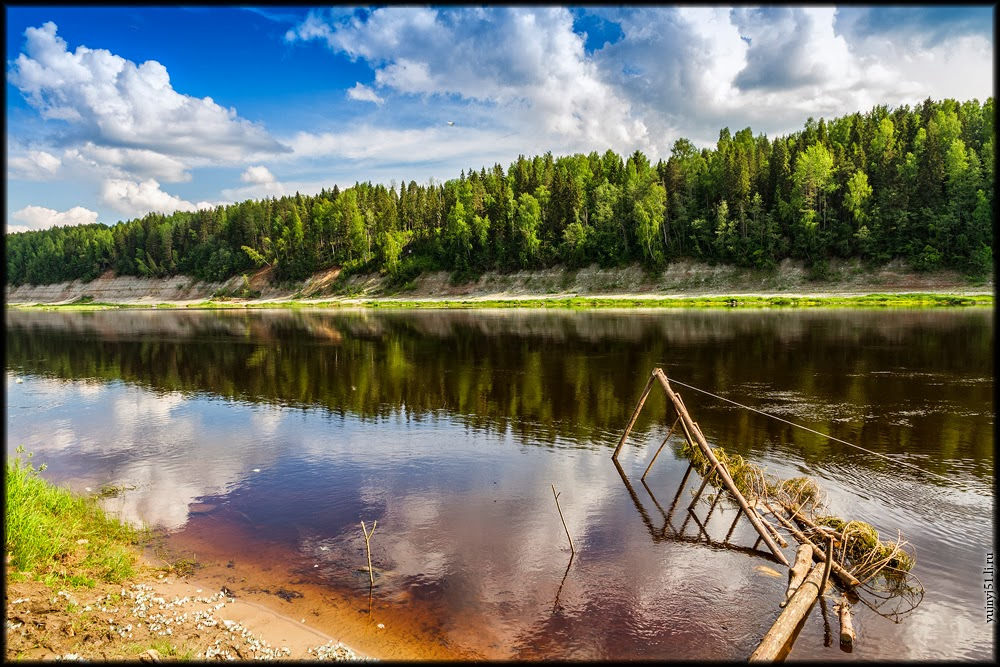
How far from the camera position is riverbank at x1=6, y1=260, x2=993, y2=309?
270 ft

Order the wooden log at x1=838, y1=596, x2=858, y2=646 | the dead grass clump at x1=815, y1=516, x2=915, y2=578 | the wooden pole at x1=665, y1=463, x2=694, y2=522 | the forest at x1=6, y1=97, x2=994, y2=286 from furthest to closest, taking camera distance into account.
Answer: the forest at x1=6, y1=97, x2=994, y2=286, the wooden pole at x1=665, y1=463, x2=694, y2=522, the dead grass clump at x1=815, y1=516, x2=915, y2=578, the wooden log at x1=838, y1=596, x2=858, y2=646

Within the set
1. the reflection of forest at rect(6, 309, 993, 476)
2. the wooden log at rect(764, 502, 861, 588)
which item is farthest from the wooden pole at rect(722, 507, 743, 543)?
the reflection of forest at rect(6, 309, 993, 476)

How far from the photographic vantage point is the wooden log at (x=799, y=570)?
10906mm

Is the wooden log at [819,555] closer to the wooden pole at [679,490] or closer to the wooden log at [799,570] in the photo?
the wooden log at [799,570]

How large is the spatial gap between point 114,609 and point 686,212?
114 metres

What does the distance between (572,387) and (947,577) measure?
2033 centimetres

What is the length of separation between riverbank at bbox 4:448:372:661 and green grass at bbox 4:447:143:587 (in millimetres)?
22

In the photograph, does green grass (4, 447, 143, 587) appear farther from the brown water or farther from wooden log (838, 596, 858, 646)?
wooden log (838, 596, 858, 646)

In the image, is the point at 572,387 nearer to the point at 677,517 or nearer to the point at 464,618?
the point at 677,517

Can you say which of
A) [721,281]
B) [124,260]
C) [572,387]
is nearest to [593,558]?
[572,387]

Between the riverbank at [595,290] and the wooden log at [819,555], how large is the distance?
75818mm

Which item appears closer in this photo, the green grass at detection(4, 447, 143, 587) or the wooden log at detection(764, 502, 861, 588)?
the green grass at detection(4, 447, 143, 587)

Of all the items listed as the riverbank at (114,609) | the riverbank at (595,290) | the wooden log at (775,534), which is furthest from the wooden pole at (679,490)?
the riverbank at (595,290)

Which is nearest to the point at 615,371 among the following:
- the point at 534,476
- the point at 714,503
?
the point at 534,476
